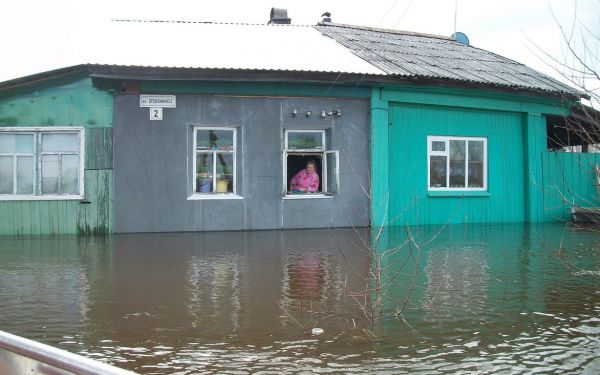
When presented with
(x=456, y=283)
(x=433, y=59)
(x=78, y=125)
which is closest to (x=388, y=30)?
(x=433, y=59)

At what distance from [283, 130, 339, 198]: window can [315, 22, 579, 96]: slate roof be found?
214cm

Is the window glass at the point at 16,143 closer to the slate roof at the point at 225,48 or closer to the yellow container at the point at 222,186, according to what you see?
the slate roof at the point at 225,48

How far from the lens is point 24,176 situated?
40.3 ft

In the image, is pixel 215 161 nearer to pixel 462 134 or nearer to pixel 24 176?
pixel 24 176

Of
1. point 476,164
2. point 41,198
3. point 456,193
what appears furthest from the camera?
point 476,164

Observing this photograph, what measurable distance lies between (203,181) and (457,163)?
19.9 feet

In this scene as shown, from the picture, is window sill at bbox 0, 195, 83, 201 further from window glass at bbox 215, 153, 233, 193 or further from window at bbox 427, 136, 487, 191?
window at bbox 427, 136, 487, 191

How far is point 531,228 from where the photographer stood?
1368 cm

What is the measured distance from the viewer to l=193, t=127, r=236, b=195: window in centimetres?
1293

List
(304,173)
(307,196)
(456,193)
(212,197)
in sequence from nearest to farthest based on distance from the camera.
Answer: (212,197) < (307,196) < (304,173) < (456,193)

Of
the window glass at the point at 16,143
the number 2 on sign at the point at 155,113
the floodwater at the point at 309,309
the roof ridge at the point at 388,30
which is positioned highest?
the roof ridge at the point at 388,30

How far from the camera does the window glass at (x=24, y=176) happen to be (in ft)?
40.3

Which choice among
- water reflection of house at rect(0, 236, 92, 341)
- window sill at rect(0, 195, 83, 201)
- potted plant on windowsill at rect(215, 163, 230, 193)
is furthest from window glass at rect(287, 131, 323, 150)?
water reflection of house at rect(0, 236, 92, 341)

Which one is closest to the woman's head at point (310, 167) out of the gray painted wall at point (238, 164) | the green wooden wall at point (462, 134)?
the gray painted wall at point (238, 164)
